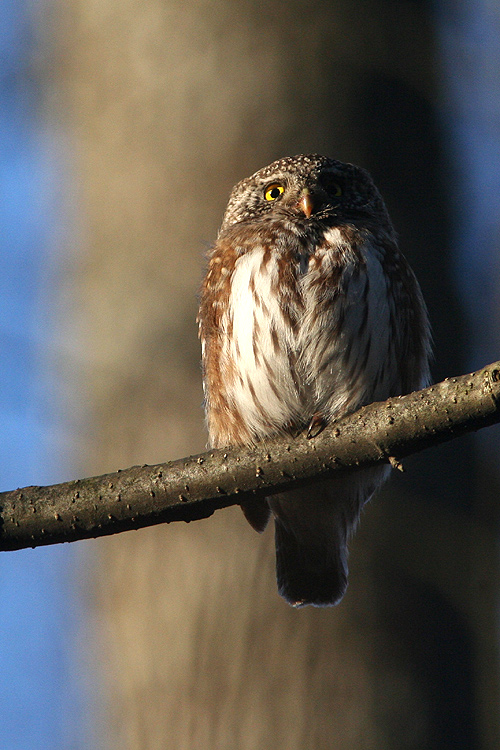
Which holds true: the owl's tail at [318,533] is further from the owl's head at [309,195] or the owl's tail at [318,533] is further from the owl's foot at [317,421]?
the owl's head at [309,195]

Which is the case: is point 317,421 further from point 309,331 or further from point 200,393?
point 200,393

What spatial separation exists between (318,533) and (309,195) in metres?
1.60

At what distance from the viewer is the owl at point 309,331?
132 inches

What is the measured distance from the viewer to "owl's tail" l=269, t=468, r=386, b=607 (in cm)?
371

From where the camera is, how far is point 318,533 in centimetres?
402

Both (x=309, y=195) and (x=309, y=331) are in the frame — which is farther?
(x=309, y=195)

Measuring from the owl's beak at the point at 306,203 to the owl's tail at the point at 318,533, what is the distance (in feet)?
3.86

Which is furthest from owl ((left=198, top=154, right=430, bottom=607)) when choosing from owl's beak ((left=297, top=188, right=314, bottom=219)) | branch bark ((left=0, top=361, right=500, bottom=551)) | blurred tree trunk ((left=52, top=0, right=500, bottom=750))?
branch bark ((left=0, top=361, right=500, bottom=551))

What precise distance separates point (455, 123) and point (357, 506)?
88.5 inches

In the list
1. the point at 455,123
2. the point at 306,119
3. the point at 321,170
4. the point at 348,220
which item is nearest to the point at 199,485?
the point at 348,220

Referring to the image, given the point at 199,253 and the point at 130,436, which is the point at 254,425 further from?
the point at 199,253

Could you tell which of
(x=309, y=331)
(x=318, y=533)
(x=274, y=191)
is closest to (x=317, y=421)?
(x=309, y=331)

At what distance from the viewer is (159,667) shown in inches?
145

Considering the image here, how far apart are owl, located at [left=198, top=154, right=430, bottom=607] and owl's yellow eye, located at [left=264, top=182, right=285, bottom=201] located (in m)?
0.05
